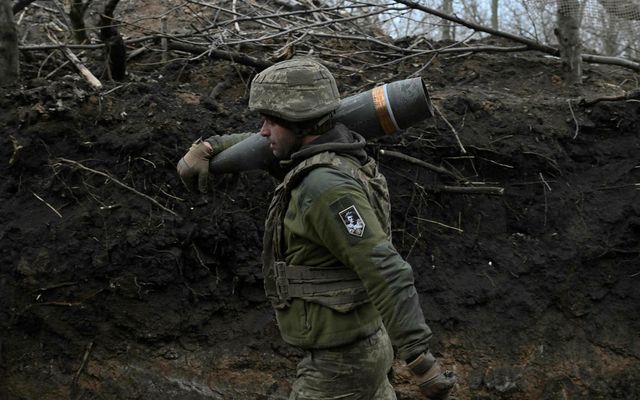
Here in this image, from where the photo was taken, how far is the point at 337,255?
294 cm

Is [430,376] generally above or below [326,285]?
below

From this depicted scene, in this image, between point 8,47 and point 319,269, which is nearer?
point 319,269

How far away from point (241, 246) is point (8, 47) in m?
2.15

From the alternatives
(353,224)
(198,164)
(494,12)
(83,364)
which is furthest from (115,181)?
(494,12)

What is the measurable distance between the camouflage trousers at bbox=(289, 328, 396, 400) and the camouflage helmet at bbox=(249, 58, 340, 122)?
934 mm

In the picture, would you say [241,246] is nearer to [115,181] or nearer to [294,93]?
[115,181]

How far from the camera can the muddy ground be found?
15.9 ft

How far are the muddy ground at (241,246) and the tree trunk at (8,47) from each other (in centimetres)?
22

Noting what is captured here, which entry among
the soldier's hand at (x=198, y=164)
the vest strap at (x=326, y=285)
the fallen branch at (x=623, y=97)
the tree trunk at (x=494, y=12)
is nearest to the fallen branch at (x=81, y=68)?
the soldier's hand at (x=198, y=164)

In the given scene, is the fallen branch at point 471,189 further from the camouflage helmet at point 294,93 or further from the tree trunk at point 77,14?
the tree trunk at point 77,14

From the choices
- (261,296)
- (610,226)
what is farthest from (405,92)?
(610,226)

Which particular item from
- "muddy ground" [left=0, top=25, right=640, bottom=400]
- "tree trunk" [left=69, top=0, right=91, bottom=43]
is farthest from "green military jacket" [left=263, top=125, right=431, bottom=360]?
"tree trunk" [left=69, top=0, right=91, bottom=43]

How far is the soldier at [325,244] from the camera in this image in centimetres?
286

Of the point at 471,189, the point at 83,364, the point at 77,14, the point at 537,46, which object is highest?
the point at 77,14
